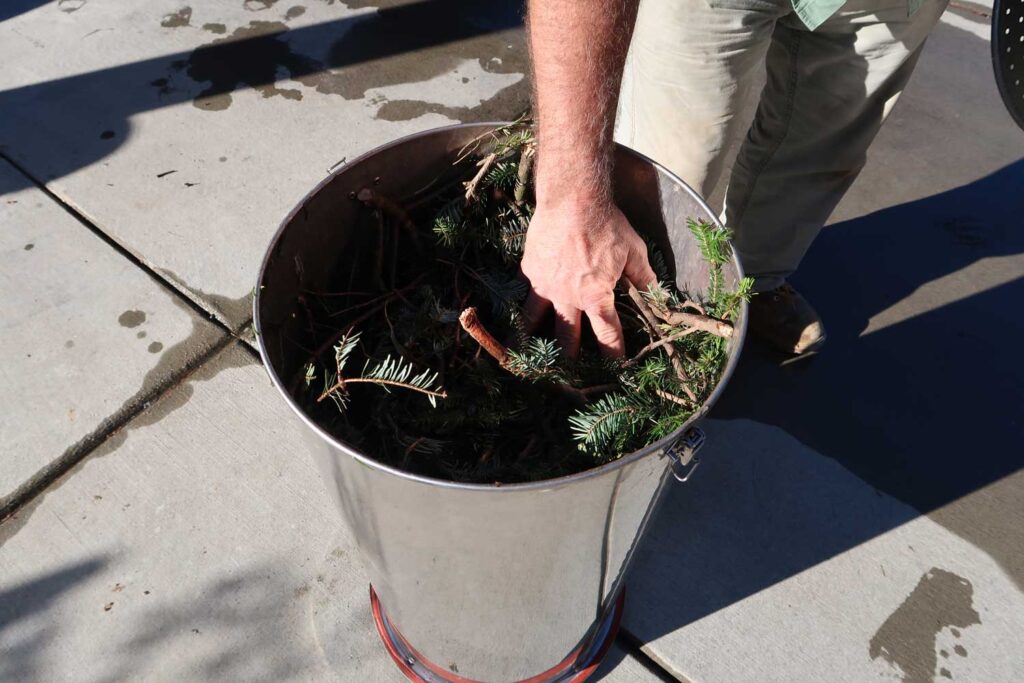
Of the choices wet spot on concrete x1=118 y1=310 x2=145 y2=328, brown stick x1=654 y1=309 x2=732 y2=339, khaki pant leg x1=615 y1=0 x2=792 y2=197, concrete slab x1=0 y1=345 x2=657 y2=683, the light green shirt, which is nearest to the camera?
brown stick x1=654 y1=309 x2=732 y2=339

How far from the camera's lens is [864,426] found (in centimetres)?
189

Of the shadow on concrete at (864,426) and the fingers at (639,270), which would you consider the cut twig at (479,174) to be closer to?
the fingers at (639,270)

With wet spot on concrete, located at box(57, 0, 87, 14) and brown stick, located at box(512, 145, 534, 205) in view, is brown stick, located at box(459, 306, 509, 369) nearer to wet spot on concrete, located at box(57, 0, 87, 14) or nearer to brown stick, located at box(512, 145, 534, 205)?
brown stick, located at box(512, 145, 534, 205)

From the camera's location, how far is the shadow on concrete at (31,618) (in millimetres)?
1477

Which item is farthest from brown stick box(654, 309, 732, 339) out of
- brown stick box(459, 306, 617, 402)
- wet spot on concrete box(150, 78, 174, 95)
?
wet spot on concrete box(150, 78, 174, 95)

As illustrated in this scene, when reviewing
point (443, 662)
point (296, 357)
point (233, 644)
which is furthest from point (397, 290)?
point (233, 644)

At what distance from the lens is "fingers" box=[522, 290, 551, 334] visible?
3.63ft

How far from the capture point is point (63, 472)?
174cm

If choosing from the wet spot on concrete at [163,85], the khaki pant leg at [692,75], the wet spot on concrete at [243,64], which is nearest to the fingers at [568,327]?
the khaki pant leg at [692,75]

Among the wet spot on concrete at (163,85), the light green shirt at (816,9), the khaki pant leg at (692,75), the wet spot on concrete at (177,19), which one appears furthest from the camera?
the wet spot on concrete at (177,19)

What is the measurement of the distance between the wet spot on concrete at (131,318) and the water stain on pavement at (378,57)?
898 millimetres

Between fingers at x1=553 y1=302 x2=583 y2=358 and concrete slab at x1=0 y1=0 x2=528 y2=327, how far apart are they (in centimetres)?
120

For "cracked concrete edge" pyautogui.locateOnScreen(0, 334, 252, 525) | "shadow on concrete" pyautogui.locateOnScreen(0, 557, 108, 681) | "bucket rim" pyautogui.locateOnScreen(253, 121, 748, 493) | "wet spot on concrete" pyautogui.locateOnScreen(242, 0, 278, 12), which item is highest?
"bucket rim" pyautogui.locateOnScreen(253, 121, 748, 493)

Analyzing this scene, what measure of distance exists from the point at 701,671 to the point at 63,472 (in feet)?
4.93
